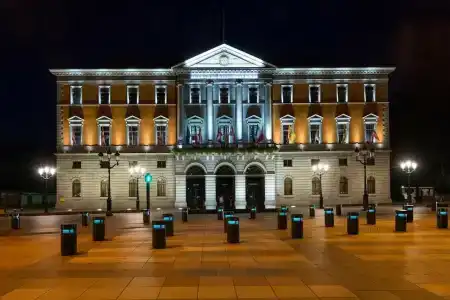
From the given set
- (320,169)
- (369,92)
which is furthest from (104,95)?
(369,92)

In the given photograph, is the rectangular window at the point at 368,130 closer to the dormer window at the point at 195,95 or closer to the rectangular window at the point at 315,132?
the rectangular window at the point at 315,132

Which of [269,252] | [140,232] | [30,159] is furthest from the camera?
[30,159]

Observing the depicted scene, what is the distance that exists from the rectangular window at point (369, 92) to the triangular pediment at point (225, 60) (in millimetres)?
11289

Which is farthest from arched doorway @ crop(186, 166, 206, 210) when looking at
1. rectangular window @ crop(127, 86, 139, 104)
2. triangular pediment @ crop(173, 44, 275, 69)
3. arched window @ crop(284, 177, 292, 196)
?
triangular pediment @ crop(173, 44, 275, 69)

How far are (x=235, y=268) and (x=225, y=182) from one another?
167ft

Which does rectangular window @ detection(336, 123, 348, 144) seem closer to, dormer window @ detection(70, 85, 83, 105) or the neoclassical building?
the neoclassical building

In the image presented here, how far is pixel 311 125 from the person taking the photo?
70.4 m

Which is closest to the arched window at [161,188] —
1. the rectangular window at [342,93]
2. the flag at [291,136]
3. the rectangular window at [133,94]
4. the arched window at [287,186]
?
the rectangular window at [133,94]

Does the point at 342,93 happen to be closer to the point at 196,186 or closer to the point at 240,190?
the point at 240,190

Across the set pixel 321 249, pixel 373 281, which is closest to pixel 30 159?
pixel 321 249

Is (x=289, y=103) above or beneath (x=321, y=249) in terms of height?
above

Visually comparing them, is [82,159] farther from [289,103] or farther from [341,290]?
[341,290]

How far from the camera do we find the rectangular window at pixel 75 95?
228 feet

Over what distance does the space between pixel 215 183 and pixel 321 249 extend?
150 ft
